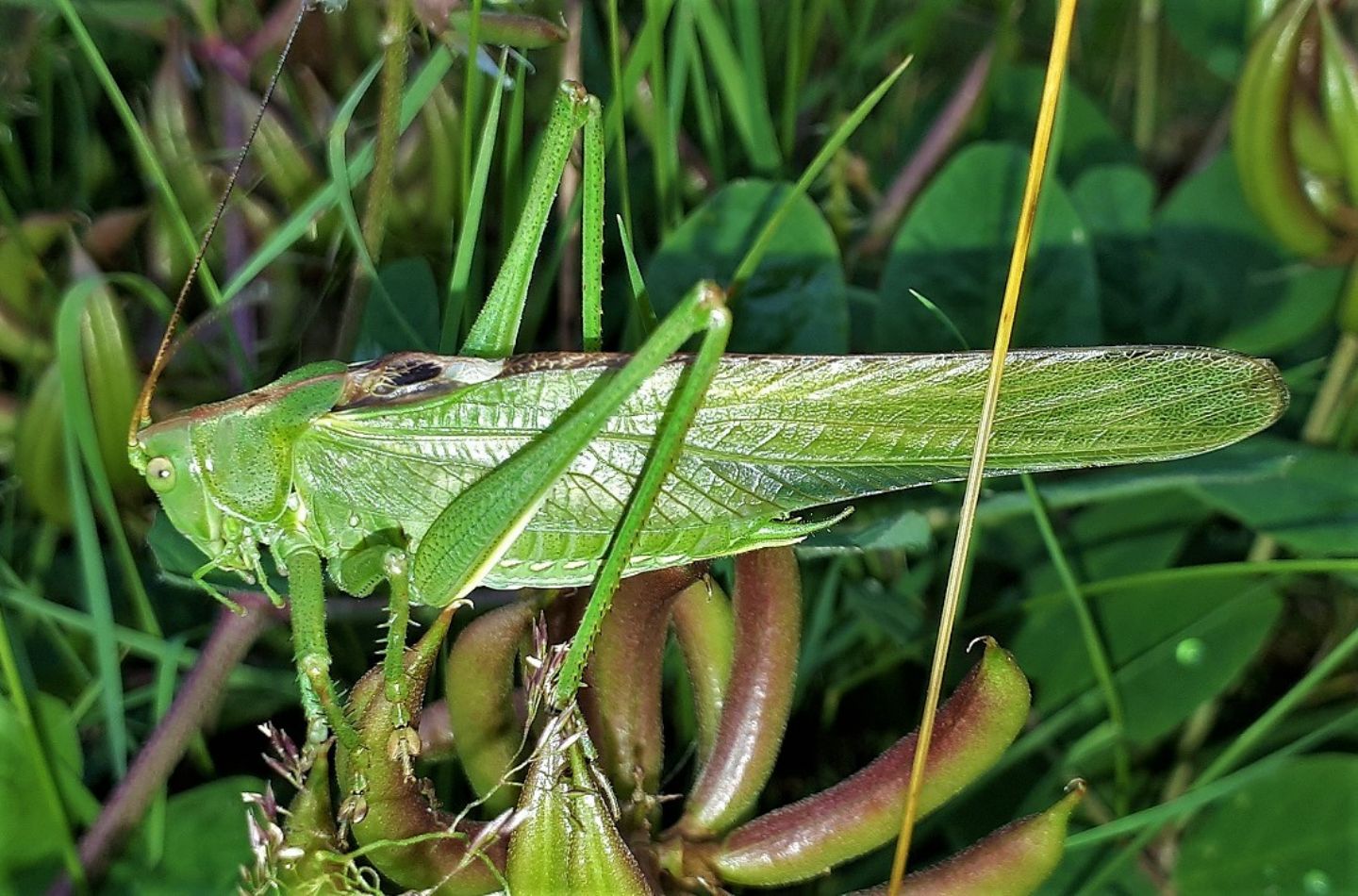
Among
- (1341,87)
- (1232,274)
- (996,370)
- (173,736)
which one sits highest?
(1341,87)

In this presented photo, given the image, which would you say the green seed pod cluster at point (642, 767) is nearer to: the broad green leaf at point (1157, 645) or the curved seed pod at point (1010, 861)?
the curved seed pod at point (1010, 861)

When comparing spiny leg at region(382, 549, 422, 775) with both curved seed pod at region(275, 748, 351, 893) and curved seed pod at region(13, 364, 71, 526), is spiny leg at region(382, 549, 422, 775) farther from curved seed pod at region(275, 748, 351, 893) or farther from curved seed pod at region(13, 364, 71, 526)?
curved seed pod at region(13, 364, 71, 526)

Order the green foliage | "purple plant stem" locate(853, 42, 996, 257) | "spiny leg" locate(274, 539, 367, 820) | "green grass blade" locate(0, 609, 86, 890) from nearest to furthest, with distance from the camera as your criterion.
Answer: "spiny leg" locate(274, 539, 367, 820)
"green grass blade" locate(0, 609, 86, 890)
the green foliage
"purple plant stem" locate(853, 42, 996, 257)

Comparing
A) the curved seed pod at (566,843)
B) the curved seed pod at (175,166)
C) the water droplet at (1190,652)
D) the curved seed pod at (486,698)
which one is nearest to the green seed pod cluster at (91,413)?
the curved seed pod at (175,166)

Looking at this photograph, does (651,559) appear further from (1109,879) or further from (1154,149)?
(1154,149)

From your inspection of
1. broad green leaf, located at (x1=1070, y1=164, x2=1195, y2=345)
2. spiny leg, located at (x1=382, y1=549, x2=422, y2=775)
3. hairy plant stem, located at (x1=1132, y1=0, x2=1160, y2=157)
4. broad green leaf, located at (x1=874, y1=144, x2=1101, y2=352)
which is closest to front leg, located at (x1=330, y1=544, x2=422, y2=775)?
spiny leg, located at (x1=382, y1=549, x2=422, y2=775)

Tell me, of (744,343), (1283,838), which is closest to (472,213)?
(744,343)

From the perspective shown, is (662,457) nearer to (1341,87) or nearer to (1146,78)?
(1341,87)
